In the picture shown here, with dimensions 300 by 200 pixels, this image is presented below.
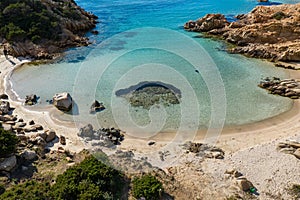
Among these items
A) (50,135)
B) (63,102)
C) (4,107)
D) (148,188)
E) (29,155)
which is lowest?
(148,188)

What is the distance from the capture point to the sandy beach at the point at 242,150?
20.3m

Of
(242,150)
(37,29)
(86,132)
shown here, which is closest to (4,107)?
(86,132)

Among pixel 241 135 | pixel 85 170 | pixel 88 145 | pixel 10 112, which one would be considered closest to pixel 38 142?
pixel 88 145

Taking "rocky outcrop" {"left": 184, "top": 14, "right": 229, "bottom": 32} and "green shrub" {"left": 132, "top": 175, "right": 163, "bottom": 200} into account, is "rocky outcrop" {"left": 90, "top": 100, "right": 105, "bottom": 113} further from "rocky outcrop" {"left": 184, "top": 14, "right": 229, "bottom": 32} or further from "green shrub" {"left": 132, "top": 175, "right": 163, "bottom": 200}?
"rocky outcrop" {"left": 184, "top": 14, "right": 229, "bottom": 32}

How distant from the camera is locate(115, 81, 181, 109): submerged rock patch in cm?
3212

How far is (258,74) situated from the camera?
1501 inches

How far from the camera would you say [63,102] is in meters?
31.3

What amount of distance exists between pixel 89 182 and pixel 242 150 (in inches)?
515

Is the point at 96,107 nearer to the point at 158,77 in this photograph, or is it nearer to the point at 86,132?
the point at 86,132

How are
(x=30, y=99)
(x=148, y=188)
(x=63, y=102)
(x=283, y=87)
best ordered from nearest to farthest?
(x=148, y=188) < (x=63, y=102) < (x=30, y=99) < (x=283, y=87)

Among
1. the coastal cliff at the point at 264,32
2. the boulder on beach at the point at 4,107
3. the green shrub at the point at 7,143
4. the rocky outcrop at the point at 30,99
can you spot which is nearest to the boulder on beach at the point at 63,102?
the rocky outcrop at the point at 30,99

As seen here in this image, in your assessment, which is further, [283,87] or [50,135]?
[283,87]

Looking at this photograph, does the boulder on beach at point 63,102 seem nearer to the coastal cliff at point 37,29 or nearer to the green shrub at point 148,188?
the green shrub at point 148,188

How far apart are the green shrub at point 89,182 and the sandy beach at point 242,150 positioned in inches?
175
